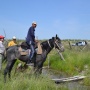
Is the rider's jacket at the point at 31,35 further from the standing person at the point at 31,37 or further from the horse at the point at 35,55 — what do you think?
the horse at the point at 35,55

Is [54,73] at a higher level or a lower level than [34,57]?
lower

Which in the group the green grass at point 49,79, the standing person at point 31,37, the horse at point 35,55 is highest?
the standing person at point 31,37

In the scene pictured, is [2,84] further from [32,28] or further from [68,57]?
[68,57]

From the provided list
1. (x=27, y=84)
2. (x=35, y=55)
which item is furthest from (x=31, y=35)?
(x=27, y=84)

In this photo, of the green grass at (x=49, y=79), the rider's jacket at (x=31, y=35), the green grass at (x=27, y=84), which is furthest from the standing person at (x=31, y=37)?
the green grass at (x=27, y=84)

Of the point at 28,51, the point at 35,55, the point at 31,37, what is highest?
the point at 31,37

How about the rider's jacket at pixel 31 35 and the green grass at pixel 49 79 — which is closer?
the green grass at pixel 49 79

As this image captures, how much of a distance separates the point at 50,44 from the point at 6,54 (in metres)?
2.25

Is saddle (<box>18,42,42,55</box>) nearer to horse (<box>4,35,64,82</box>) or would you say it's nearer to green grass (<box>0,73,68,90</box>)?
horse (<box>4,35,64,82</box>)

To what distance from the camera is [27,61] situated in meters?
13.4

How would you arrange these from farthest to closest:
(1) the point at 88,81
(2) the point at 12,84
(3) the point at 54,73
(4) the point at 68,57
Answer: (4) the point at 68,57
(3) the point at 54,73
(1) the point at 88,81
(2) the point at 12,84

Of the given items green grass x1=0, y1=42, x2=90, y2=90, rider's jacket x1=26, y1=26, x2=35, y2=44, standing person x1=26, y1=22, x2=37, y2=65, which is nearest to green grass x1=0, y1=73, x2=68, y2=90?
green grass x1=0, y1=42, x2=90, y2=90

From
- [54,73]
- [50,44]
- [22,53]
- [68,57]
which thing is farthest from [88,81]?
[68,57]

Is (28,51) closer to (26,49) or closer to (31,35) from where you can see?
(26,49)
